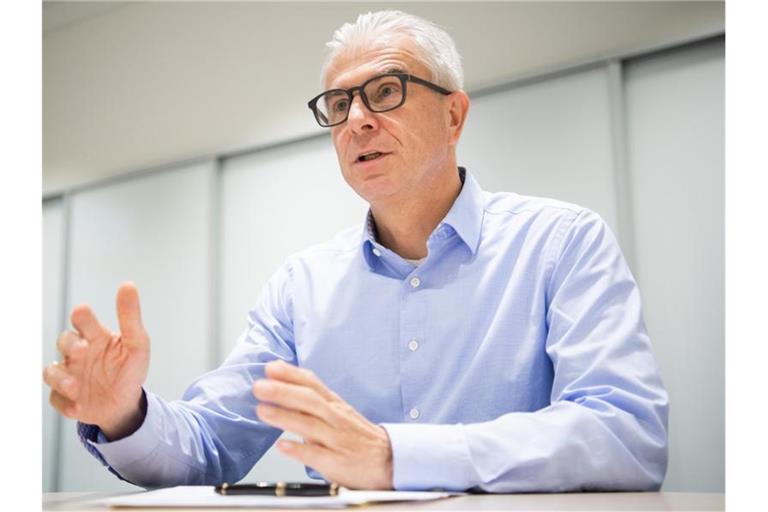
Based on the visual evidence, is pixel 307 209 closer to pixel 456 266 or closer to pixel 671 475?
pixel 671 475

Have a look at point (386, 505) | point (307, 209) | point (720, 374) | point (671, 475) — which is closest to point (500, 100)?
point (307, 209)

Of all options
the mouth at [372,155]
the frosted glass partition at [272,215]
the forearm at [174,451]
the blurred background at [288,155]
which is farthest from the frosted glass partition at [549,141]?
the forearm at [174,451]

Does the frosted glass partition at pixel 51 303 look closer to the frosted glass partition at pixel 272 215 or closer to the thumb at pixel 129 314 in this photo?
the frosted glass partition at pixel 272 215

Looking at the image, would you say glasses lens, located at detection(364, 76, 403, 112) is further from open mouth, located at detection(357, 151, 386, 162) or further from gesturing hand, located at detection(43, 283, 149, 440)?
gesturing hand, located at detection(43, 283, 149, 440)

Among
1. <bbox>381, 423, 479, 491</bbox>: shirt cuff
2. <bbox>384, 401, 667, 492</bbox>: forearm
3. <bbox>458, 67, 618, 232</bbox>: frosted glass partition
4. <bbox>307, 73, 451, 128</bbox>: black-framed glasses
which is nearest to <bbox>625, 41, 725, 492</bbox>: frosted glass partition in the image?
<bbox>458, 67, 618, 232</bbox>: frosted glass partition

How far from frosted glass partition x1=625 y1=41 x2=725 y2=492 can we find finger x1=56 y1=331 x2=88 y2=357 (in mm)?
2287

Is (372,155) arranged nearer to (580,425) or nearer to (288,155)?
(580,425)

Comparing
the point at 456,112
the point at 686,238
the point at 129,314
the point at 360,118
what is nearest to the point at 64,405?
the point at 129,314

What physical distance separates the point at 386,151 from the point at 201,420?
62 cm

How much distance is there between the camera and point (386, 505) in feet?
2.65

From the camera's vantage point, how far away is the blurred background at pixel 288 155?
2824 millimetres

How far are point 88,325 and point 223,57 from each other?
3352 millimetres

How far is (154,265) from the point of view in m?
4.30

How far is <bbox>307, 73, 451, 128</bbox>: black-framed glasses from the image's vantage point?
1558 millimetres
